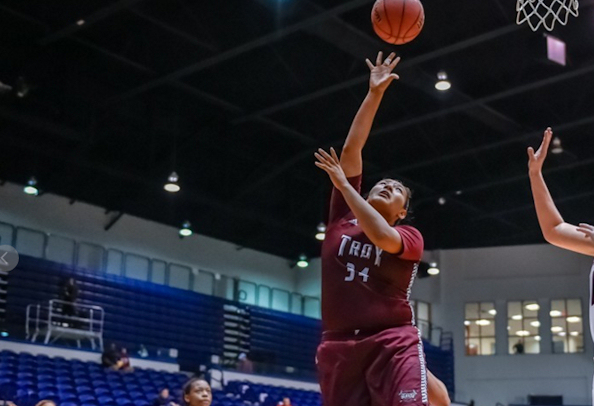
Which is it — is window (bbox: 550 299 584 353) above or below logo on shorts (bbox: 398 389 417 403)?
above

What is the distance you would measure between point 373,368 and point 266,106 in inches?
605

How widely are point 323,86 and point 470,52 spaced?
283 centimetres

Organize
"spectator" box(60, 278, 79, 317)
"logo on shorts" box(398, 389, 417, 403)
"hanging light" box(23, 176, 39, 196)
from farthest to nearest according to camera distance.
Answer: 1. "hanging light" box(23, 176, 39, 196)
2. "spectator" box(60, 278, 79, 317)
3. "logo on shorts" box(398, 389, 417, 403)

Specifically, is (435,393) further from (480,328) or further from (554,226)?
(480,328)

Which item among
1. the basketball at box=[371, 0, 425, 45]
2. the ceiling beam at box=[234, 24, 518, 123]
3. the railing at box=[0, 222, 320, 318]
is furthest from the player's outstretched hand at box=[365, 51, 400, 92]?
the railing at box=[0, 222, 320, 318]

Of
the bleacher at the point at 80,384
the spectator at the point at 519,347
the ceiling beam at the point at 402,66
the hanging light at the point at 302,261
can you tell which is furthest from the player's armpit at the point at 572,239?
the spectator at the point at 519,347

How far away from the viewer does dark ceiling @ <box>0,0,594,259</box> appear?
1585cm

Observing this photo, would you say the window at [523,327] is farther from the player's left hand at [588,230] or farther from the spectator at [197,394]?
the player's left hand at [588,230]

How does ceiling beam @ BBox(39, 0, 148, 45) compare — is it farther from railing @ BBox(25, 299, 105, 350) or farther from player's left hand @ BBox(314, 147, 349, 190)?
player's left hand @ BBox(314, 147, 349, 190)

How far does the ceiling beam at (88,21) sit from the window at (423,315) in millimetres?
15457

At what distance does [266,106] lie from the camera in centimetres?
1908

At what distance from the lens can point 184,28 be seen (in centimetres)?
1579

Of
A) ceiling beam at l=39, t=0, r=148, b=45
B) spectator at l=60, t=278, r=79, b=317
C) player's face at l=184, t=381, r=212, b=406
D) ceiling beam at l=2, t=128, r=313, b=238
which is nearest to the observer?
player's face at l=184, t=381, r=212, b=406

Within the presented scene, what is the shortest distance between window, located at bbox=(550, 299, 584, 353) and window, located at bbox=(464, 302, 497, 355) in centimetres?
180
